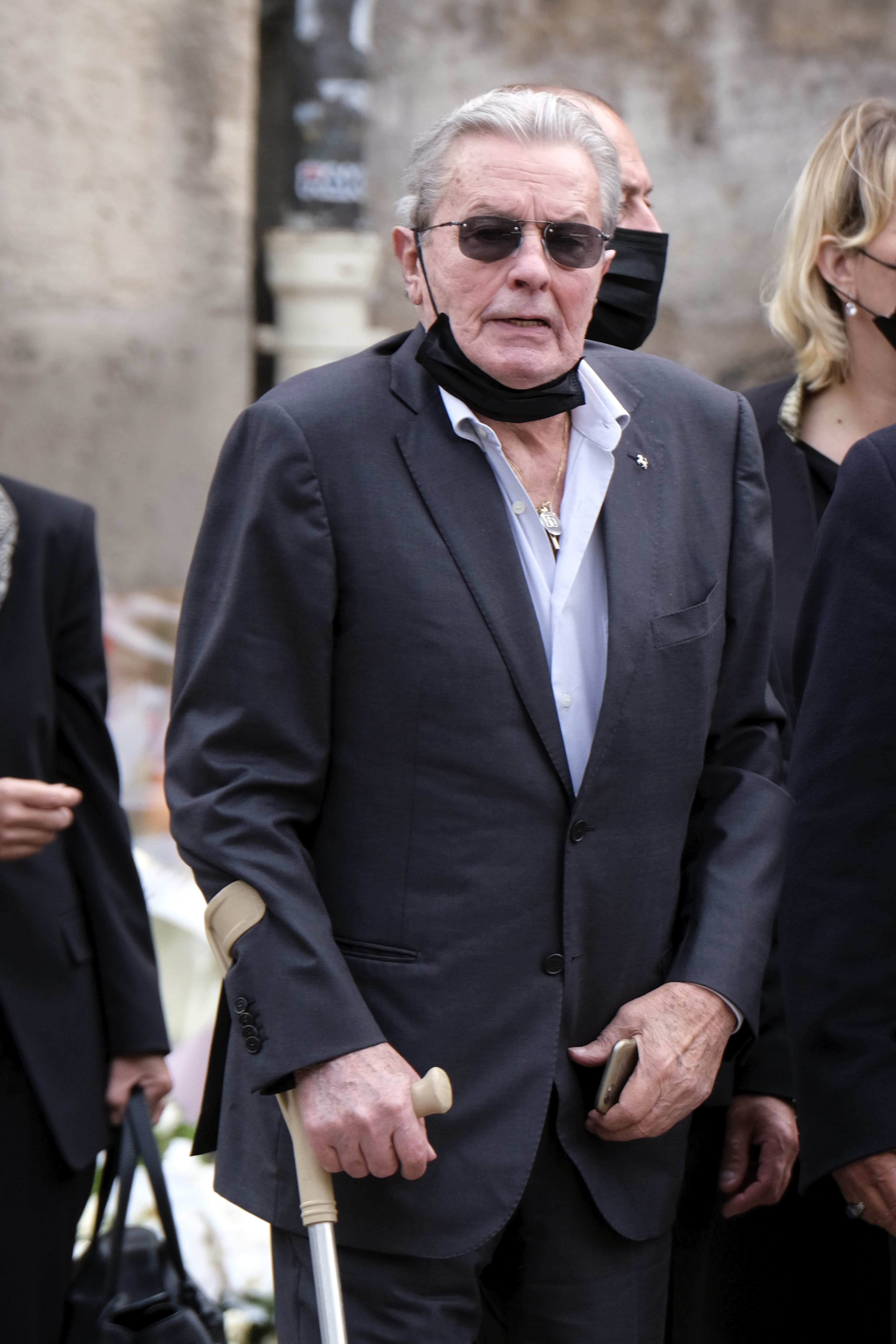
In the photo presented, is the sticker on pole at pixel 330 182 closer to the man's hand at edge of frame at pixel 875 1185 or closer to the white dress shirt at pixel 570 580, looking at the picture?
the white dress shirt at pixel 570 580

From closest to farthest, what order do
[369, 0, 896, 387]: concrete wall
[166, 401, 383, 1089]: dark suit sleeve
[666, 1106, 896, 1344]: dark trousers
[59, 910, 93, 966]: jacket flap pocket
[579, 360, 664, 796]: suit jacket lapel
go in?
[166, 401, 383, 1089]: dark suit sleeve → [579, 360, 664, 796]: suit jacket lapel → [666, 1106, 896, 1344]: dark trousers → [59, 910, 93, 966]: jacket flap pocket → [369, 0, 896, 387]: concrete wall

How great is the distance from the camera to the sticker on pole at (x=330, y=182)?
16.8ft

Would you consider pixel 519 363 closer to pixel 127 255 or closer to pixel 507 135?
pixel 507 135

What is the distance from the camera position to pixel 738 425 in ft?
7.71

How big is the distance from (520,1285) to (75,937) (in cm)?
105

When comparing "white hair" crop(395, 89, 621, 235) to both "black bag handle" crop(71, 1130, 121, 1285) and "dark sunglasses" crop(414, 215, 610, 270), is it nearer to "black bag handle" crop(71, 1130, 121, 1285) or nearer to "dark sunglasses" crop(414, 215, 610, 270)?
"dark sunglasses" crop(414, 215, 610, 270)

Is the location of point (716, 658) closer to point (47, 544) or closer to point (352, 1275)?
point (352, 1275)

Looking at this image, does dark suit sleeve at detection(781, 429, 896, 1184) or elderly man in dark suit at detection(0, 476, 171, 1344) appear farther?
elderly man in dark suit at detection(0, 476, 171, 1344)

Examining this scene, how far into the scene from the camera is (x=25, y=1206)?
2.63 metres

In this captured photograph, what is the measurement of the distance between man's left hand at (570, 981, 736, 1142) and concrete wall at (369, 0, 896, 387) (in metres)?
3.54

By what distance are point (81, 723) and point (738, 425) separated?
1267 mm

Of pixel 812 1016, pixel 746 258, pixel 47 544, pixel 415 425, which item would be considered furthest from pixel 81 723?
pixel 746 258

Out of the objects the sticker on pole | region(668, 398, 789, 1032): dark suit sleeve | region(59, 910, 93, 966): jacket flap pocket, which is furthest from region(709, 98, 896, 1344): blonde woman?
the sticker on pole

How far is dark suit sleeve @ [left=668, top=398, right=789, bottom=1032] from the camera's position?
2123mm
